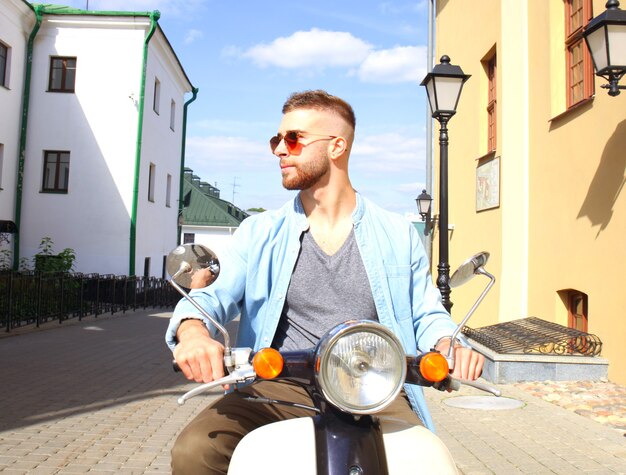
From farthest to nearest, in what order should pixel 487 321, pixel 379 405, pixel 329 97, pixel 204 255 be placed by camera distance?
pixel 487 321
pixel 329 97
pixel 204 255
pixel 379 405

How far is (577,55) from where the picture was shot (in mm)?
10148

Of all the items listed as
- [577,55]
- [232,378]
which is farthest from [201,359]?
[577,55]

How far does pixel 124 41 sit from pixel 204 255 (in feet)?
76.1

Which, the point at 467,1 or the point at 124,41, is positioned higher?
the point at 124,41

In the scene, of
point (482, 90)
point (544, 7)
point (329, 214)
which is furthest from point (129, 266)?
point (329, 214)

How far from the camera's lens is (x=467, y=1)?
1556 cm

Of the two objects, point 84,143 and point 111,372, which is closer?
point 111,372

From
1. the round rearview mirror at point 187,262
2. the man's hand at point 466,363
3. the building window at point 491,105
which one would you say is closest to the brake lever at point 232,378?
the round rearview mirror at point 187,262

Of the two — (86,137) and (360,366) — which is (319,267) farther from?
(86,137)

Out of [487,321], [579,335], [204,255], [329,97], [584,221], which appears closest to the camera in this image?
[204,255]

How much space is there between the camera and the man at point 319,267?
2.53m

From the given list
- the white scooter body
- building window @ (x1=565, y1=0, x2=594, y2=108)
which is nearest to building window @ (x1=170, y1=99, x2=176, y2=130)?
building window @ (x1=565, y1=0, x2=594, y2=108)

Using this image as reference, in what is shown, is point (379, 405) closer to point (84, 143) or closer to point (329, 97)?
point (329, 97)

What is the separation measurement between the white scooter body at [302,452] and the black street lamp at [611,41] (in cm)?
574
